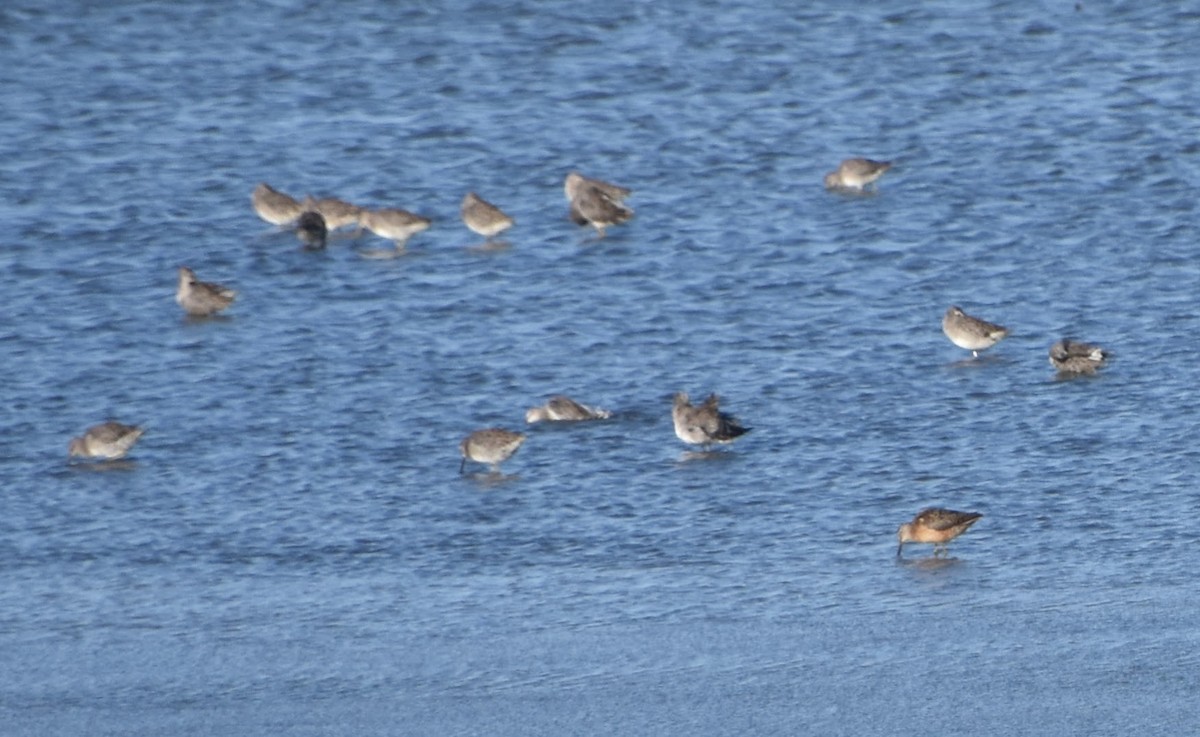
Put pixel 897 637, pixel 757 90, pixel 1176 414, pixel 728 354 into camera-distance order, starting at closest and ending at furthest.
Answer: pixel 897 637 < pixel 1176 414 < pixel 728 354 < pixel 757 90

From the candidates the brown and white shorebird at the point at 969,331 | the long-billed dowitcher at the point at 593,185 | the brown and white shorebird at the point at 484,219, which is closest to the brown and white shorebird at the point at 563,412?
the brown and white shorebird at the point at 969,331

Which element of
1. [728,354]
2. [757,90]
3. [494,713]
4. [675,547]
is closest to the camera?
[494,713]

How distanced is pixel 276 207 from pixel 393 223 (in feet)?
2.64

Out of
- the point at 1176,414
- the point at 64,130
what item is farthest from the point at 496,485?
the point at 64,130

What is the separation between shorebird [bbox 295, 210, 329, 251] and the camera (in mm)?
13555

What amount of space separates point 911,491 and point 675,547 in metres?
1.17

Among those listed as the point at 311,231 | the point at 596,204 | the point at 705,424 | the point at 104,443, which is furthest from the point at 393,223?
the point at 705,424

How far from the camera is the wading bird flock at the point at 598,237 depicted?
30.9 feet

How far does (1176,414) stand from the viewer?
9734mm

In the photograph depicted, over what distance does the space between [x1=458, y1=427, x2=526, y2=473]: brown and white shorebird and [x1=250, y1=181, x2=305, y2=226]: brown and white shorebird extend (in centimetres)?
467

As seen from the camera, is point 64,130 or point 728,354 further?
point 64,130

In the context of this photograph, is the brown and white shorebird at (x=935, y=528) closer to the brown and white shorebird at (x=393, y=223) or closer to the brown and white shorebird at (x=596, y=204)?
the brown and white shorebird at (x=596, y=204)

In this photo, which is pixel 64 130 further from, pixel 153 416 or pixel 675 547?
pixel 675 547

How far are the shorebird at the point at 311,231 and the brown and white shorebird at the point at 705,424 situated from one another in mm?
4335
